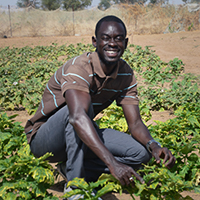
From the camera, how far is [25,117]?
4.77m

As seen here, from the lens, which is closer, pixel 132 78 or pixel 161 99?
pixel 132 78

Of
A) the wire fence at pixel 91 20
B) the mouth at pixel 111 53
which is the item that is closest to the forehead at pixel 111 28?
the mouth at pixel 111 53

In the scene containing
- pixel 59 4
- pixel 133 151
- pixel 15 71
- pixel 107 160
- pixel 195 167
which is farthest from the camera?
pixel 59 4

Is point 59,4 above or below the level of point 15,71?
above

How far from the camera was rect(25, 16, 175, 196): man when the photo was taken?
2.02m

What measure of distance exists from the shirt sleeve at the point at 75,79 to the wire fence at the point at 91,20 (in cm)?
1317

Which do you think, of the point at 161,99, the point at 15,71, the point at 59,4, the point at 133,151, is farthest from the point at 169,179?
the point at 59,4

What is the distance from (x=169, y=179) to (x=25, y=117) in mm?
3291

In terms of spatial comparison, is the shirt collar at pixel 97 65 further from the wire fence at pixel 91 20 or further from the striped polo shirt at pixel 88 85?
the wire fence at pixel 91 20

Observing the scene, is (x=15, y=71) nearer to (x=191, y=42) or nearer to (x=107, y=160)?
(x=107, y=160)

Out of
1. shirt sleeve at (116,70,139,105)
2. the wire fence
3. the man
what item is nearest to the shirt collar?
the man

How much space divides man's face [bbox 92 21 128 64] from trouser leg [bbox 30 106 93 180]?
1.66 ft

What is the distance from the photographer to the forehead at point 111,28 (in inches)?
91.7

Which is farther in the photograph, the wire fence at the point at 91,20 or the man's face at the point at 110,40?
the wire fence at the point at 91,20
